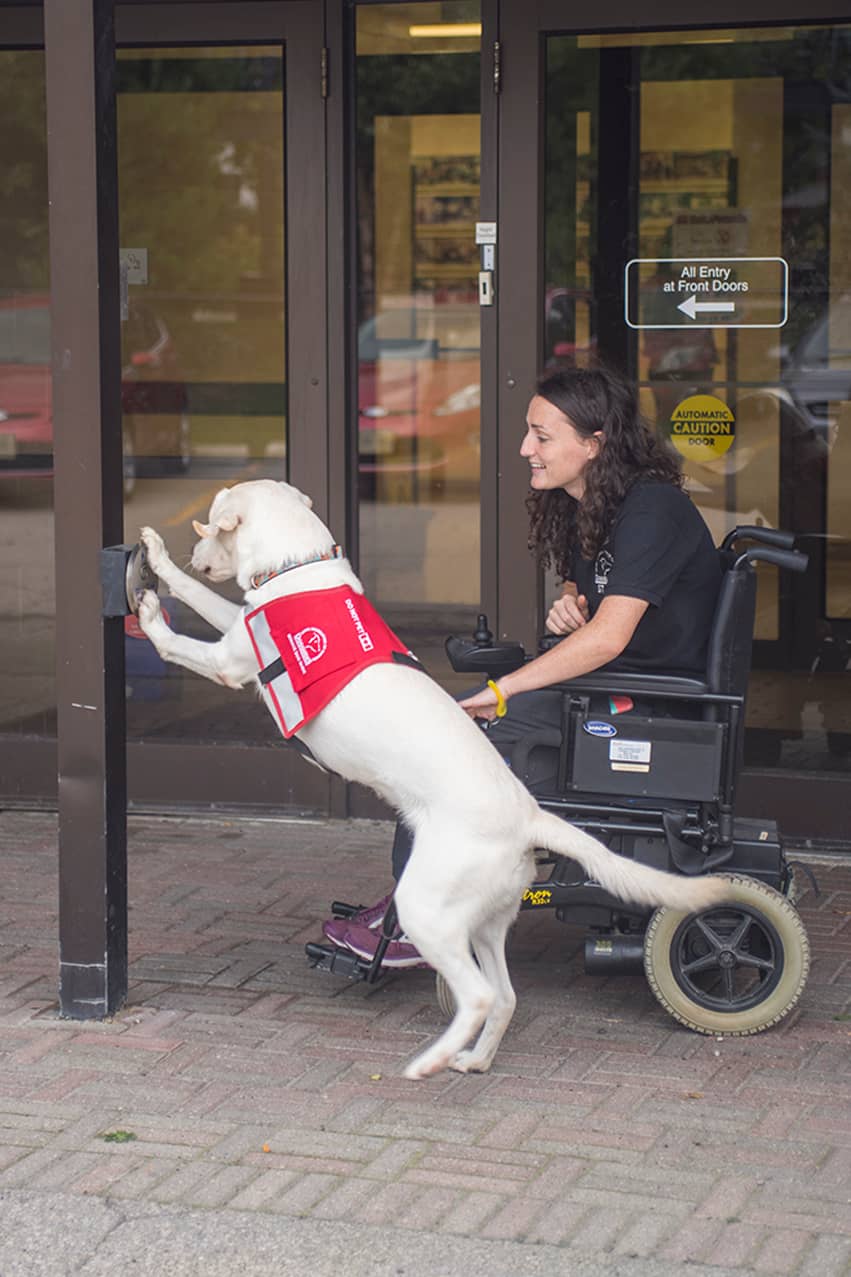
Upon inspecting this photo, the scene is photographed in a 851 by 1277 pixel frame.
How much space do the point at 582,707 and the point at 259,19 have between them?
130 inches

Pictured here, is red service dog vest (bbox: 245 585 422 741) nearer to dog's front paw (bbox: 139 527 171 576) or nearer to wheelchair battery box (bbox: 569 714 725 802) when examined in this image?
dog's front paw (bbox: 139 527 171 576)

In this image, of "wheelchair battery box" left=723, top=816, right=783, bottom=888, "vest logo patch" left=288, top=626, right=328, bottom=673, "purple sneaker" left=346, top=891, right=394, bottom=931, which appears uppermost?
"vest logo patch" left=288, top=626, right=328, bottom=673

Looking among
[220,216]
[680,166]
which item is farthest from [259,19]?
[680,166]

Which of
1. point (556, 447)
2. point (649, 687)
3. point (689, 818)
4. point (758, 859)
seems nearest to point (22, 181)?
point (556, 447)

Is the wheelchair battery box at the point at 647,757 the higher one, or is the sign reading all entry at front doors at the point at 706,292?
the sign reading all entry at front doors at the point at 706,292

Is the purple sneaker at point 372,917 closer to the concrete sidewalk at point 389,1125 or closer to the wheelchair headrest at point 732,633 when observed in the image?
the concrete sidewalk at point 389,1125

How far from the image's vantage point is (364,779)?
14.7 feet

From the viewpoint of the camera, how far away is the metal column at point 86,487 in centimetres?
454

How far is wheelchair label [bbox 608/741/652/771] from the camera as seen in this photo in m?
4.64

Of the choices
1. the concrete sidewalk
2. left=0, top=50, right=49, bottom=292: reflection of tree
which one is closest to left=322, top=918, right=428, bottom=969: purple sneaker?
the concrete sidewalk

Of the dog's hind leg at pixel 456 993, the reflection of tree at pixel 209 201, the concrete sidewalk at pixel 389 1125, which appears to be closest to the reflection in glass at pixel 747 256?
the reflection of tree at pixel 209 201

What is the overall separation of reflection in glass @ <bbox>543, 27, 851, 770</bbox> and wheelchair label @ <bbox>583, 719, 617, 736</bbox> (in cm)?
212

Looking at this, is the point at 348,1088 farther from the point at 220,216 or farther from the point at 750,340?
the point at 220,216

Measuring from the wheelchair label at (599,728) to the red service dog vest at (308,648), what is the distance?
0.55 m
